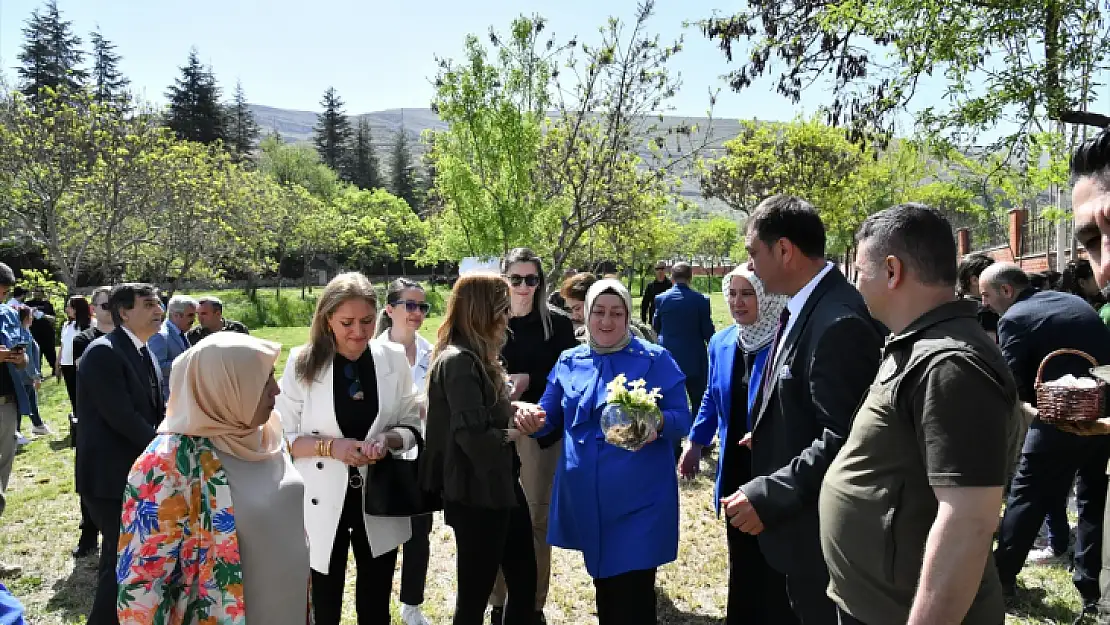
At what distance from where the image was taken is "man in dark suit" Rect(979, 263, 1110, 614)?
421 cm

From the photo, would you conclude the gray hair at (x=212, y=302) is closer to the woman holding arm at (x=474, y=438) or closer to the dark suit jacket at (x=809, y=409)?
the woman holding arm at (x=474, y=438)

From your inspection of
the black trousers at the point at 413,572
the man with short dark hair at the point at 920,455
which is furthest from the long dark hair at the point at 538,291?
the man with short dark hair at the point at 920,455

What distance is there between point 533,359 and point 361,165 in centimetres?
7587

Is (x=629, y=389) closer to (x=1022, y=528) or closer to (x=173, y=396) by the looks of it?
(x=173, y=396)

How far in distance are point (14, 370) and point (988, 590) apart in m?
Answer: 6.86

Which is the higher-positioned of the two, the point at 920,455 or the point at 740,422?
the point at 920,455

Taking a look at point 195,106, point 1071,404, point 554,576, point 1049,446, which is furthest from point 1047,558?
point 195,106

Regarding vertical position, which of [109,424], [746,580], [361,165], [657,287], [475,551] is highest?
[361,165]

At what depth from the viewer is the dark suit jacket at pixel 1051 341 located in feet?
13.8

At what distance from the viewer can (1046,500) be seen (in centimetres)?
427

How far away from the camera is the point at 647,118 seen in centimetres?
1198

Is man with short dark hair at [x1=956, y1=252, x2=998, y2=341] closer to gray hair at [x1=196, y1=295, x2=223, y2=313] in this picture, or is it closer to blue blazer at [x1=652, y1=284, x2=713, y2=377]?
blue blazer at [x1=652, y1=284, x2=713, y2=377]

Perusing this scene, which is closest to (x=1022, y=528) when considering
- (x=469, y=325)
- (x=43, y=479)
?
(x=469, y=325)

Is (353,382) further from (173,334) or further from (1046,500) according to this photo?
(1046,500)
